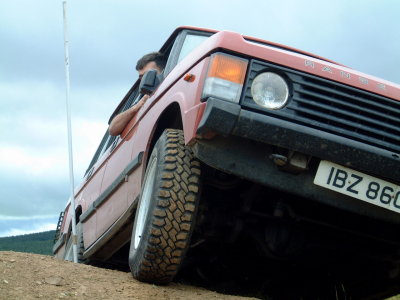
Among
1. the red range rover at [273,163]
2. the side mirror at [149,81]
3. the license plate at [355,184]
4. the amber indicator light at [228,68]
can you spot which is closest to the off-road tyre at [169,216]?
the red range rover at [273,163]

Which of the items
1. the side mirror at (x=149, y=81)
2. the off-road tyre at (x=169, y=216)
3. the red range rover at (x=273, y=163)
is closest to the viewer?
the red range rover at (x=273, y=163)

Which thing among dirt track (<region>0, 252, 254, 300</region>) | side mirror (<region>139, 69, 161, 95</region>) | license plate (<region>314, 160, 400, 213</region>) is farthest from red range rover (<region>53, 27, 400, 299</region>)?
side mirror (<region>139, 69, 161, 95</region>)

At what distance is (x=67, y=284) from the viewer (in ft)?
10.4

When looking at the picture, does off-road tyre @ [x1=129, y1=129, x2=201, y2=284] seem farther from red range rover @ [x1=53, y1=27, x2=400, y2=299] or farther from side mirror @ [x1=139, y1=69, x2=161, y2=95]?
side mirror @ [x1=139, y1=69, x2=161, y2=95]

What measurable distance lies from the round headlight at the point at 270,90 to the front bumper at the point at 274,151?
0.40 feet

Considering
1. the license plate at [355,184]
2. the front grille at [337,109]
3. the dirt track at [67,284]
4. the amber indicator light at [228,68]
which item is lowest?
the dirt track at [67,284]

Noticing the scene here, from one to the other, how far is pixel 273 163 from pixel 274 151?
68 mm

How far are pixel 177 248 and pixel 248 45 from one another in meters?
1.13

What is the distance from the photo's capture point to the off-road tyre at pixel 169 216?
10.6ft


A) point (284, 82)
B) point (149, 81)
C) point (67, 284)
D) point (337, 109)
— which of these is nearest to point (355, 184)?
point (337, 109)

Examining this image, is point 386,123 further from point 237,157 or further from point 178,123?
point 178,123

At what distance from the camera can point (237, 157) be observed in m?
3.16

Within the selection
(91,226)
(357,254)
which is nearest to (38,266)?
(357,254)

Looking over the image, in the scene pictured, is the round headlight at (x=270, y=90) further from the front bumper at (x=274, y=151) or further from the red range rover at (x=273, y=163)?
the front bumper at (x=274, y=151)
